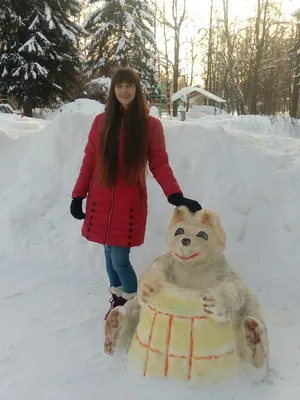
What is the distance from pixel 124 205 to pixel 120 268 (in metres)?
0.44

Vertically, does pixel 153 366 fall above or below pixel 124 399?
above

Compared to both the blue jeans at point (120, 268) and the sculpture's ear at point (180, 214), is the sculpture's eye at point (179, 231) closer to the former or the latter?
the sculpture's ear at point (180, 214)

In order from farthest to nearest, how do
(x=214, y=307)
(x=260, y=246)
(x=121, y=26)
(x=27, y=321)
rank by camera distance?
(x=121, y=26) → (x=260, y=246) → (x=27, y=321) → (x=214, y=307)

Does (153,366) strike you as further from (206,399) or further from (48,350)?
(48,350)

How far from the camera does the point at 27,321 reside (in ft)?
9.66

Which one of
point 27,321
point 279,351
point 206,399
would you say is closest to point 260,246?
point 279,351

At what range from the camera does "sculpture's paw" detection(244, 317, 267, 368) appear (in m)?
2.14

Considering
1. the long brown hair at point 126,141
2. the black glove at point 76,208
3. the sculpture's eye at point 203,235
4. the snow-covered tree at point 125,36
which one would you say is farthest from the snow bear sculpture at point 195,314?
the snow-covered tree at point 125,36

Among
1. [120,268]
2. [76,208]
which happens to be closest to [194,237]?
[120,268]

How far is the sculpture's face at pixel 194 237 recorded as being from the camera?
2.20 m

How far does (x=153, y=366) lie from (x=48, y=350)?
78cm

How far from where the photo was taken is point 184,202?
94.7 inches

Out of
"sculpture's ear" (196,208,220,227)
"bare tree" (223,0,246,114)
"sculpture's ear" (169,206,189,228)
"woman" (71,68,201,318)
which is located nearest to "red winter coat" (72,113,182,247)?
"woman" (71,68,201,318)

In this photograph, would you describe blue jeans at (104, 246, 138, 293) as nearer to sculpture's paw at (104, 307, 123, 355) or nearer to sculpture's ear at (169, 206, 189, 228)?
sculpture's paw at (104, 307, 123, 355)
